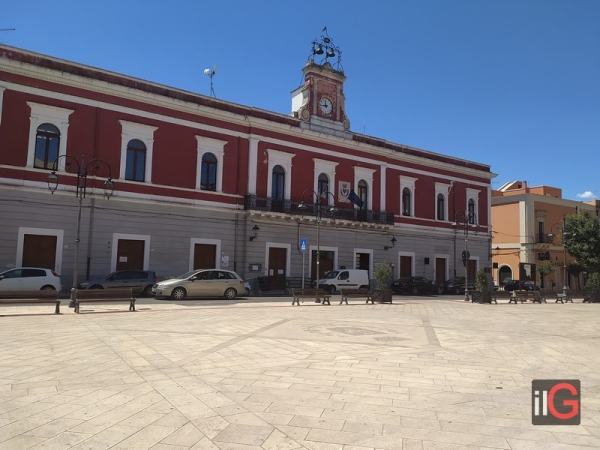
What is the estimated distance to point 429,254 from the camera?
34.3 m

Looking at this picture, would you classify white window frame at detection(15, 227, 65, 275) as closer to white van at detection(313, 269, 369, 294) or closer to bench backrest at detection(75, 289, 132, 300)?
bench backrest at detection(75, 289, 132, 300)

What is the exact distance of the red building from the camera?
20578 mm

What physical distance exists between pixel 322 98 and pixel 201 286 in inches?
632

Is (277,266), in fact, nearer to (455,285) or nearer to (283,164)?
(283,164)

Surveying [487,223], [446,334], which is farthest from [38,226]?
[487,223]

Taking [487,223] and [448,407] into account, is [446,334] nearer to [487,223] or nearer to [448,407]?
[448,407]

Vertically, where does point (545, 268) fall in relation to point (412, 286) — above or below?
above

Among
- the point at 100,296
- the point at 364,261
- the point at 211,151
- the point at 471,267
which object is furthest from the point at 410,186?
the point at 100,296

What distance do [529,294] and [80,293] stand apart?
881 inches

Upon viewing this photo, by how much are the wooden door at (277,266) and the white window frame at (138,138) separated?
325 inches

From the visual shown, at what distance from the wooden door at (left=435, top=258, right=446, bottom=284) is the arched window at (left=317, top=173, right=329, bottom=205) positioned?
35.6 feet

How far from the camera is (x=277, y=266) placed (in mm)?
27422

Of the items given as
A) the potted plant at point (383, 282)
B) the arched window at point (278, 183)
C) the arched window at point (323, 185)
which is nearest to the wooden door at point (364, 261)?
the arched window at point (323, 185)

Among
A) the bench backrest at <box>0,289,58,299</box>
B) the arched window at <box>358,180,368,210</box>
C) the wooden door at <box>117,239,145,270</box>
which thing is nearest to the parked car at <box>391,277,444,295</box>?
the arched window at <box>358,180,368,210</box>
